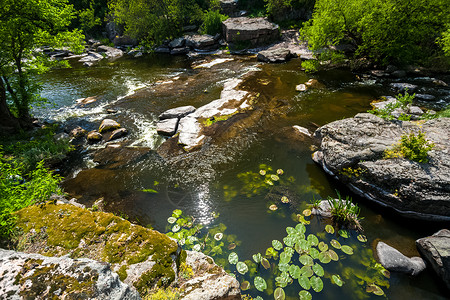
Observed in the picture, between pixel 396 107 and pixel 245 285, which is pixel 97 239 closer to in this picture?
pixel 245 285

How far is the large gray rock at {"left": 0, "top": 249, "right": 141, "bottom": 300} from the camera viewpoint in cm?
232

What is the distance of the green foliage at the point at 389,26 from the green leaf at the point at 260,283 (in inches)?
760

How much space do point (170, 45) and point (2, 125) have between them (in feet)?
93.2

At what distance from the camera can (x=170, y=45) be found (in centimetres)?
3350

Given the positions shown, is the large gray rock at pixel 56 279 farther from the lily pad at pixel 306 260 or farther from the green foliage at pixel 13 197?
the lily pad at pixel 306 260

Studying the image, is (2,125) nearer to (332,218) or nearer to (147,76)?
(147,76)

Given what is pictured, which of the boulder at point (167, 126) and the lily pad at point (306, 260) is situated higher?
the lily pad at point (306, 260)

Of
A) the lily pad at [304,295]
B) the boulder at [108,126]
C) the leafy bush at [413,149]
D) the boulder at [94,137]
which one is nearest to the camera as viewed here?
the lily pad at [304,295]

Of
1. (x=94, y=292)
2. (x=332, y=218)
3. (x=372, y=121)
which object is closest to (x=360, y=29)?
(x=372, y=121)

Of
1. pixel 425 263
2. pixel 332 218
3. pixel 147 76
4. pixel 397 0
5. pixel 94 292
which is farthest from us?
pixel 147 76

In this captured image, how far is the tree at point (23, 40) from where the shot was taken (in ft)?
30.8

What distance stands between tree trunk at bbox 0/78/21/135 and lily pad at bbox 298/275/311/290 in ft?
51.8

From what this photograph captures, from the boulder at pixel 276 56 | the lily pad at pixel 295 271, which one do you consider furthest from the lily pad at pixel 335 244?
the boulder at pixel 276 56

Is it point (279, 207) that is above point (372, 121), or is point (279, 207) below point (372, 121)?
below
